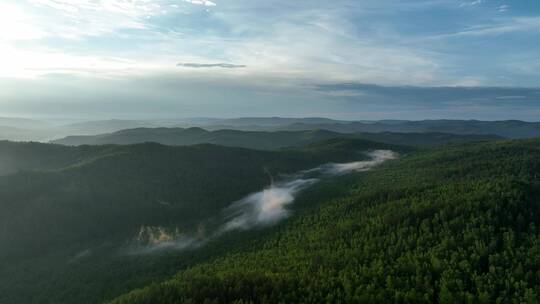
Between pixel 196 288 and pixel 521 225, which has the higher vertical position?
pixel 521 225

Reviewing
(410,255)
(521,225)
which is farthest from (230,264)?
(521,225)

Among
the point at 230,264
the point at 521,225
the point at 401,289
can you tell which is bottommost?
the point at 230,264

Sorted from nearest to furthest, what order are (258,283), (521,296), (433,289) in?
(521,296) → (433,289) → (258,283)

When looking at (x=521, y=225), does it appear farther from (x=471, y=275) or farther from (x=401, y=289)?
(x=401, y=289)

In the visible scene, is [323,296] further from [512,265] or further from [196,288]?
[512,265]

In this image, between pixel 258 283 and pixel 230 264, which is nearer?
pixel 258 283

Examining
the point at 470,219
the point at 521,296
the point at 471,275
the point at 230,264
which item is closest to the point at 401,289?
the point at 471,275

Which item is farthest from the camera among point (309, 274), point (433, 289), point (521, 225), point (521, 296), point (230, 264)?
point (230, 264)

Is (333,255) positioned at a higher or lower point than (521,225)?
lower

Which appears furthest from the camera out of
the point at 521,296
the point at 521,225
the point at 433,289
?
the point at 521,225
